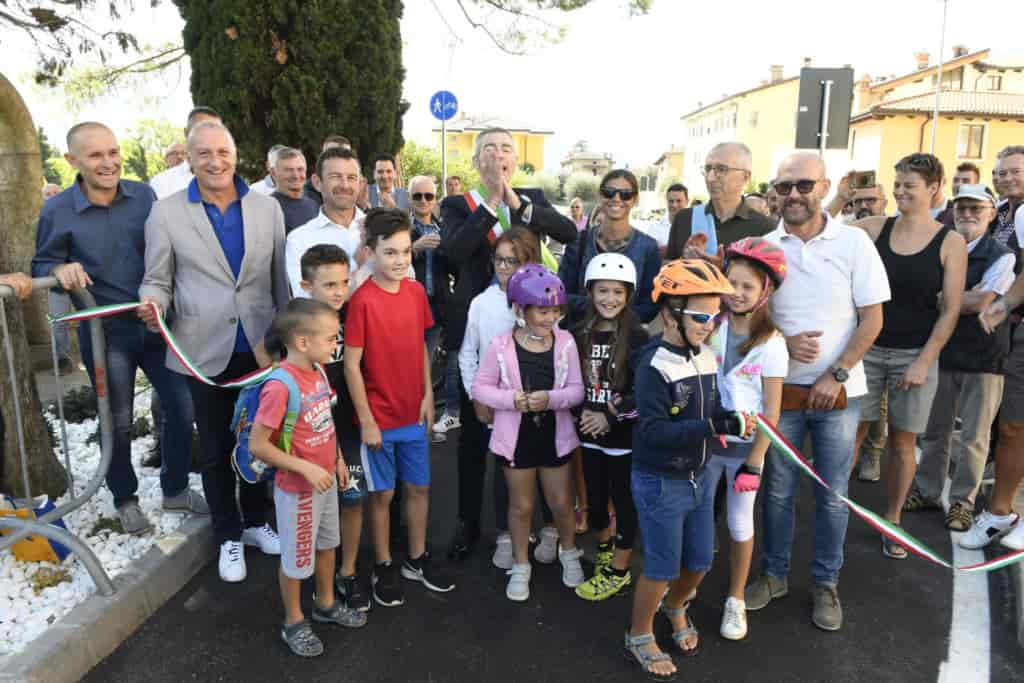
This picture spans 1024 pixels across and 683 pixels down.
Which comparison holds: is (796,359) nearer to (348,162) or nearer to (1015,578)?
(1015,578)

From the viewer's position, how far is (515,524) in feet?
11.4

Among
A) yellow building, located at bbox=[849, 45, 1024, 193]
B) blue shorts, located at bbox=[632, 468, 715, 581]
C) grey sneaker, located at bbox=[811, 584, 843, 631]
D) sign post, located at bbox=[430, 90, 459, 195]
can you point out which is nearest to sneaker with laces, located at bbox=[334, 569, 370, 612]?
blue shorts, located at bbox=[632, 468, 715, 581]

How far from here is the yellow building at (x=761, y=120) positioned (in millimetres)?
53938

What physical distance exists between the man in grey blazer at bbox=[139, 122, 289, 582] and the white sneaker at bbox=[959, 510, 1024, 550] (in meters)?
4.11

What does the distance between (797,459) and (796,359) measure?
0.47 m

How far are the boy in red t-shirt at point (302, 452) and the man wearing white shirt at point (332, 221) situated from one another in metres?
0.80

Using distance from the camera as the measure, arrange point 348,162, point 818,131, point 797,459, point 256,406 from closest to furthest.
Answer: point 256,406 → point 797,459 → point 348,162 → point 818,131

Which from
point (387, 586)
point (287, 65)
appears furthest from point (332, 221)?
point (287, 65)

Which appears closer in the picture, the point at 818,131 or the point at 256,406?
the point at 256,406

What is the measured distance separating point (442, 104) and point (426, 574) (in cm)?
979

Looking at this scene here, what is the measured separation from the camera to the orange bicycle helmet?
268 cm

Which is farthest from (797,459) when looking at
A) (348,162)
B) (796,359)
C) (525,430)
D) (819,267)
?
(348,162)

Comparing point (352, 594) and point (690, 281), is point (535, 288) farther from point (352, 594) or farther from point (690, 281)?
point (352, 594)

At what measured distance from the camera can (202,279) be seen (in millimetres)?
3559
